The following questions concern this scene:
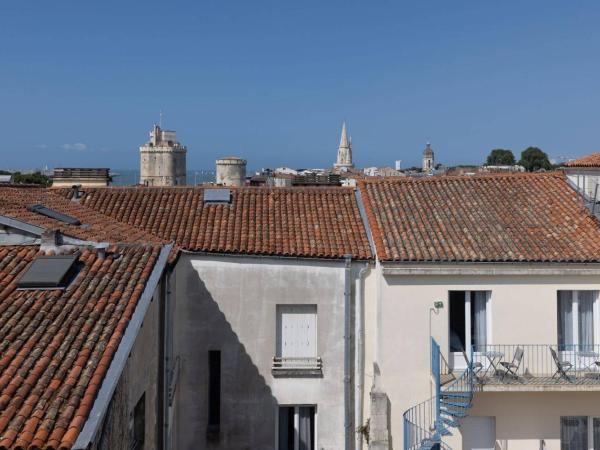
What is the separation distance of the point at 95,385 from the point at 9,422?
1006mm

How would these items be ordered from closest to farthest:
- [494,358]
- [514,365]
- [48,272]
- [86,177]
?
1. [48,272]
2. [514,365]
3. [494,358]
4. [86,177]

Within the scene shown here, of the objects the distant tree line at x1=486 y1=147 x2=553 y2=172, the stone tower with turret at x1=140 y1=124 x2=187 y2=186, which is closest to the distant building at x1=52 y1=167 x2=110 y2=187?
the stone tower with turret at x1=140 y1=124 x2=187 y2=186

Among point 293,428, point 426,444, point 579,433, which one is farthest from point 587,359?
point 293,428

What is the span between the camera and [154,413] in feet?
42.0

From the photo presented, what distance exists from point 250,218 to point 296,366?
4696 millimetres

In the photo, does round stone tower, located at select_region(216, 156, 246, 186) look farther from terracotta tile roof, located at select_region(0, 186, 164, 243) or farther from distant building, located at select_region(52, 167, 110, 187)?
terracotta tile roof, located at select_region(0, 186, 164, 243)

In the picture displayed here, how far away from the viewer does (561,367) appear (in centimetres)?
1605

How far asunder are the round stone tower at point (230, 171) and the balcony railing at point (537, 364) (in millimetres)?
44237

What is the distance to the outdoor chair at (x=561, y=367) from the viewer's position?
15938 mm

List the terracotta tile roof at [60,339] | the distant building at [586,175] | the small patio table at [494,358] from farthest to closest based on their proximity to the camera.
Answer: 1. the distant building at [586,175]
2. the small patio table at [494,358]
3. the terracotta tile roof at [60,339]

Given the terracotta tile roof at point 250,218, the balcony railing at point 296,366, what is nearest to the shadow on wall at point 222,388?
the balcony railing at point 296,366

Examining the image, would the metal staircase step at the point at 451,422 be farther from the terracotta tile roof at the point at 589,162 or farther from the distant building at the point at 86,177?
the distant building at the point at 86,177

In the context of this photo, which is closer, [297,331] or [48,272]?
[48,272]

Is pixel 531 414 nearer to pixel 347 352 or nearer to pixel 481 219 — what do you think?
pixel 347 352
